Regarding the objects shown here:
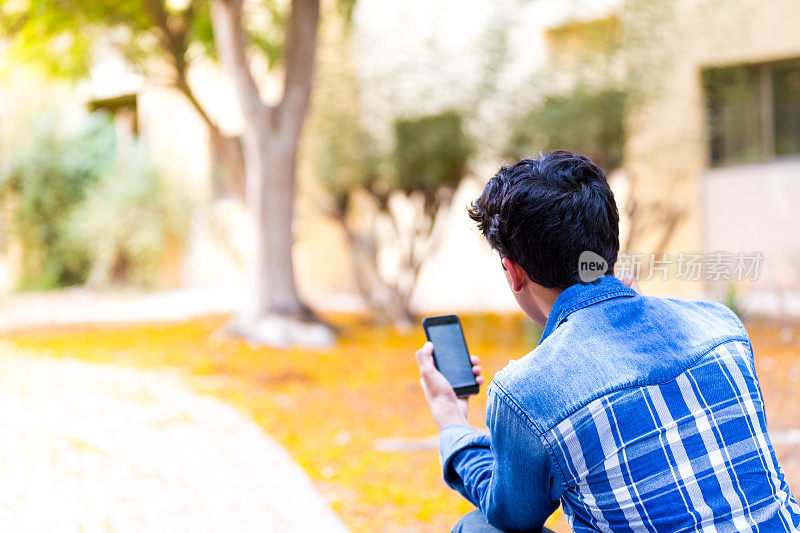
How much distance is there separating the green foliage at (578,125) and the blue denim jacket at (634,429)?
6.70 meters

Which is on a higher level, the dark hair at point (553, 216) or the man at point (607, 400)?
the dark hair at point (553, 216)

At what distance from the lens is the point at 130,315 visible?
12.2 meters

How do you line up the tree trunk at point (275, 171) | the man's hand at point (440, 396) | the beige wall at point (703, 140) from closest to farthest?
the man's hand at point (440, 396)
the tree trunk at point (275, 171)
the beige wall at point (703, 140)

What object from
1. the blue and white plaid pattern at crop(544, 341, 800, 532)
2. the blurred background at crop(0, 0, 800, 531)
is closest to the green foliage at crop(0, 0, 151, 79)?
the blurred background at crop(0, 0, 800, 531)

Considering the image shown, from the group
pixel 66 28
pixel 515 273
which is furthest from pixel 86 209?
pixel 515 273

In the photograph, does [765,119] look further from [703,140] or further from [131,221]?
[131,221]

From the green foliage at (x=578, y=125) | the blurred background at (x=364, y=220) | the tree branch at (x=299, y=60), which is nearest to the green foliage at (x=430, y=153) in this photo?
the blurred background at (x=364, y=220)

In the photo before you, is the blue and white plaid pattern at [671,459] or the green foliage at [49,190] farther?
the green foliage at [49,190]

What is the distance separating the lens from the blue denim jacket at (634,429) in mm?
1505

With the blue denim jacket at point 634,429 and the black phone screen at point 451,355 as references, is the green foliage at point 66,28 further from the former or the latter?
the blue denim jacket at point 634,429

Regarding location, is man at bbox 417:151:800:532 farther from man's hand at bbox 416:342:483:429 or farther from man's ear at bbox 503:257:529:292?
man's hand at bbox 416:342:483:429

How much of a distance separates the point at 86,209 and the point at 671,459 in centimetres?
1514

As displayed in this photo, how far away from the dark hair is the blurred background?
67.8 inches

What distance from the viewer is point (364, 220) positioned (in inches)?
400
